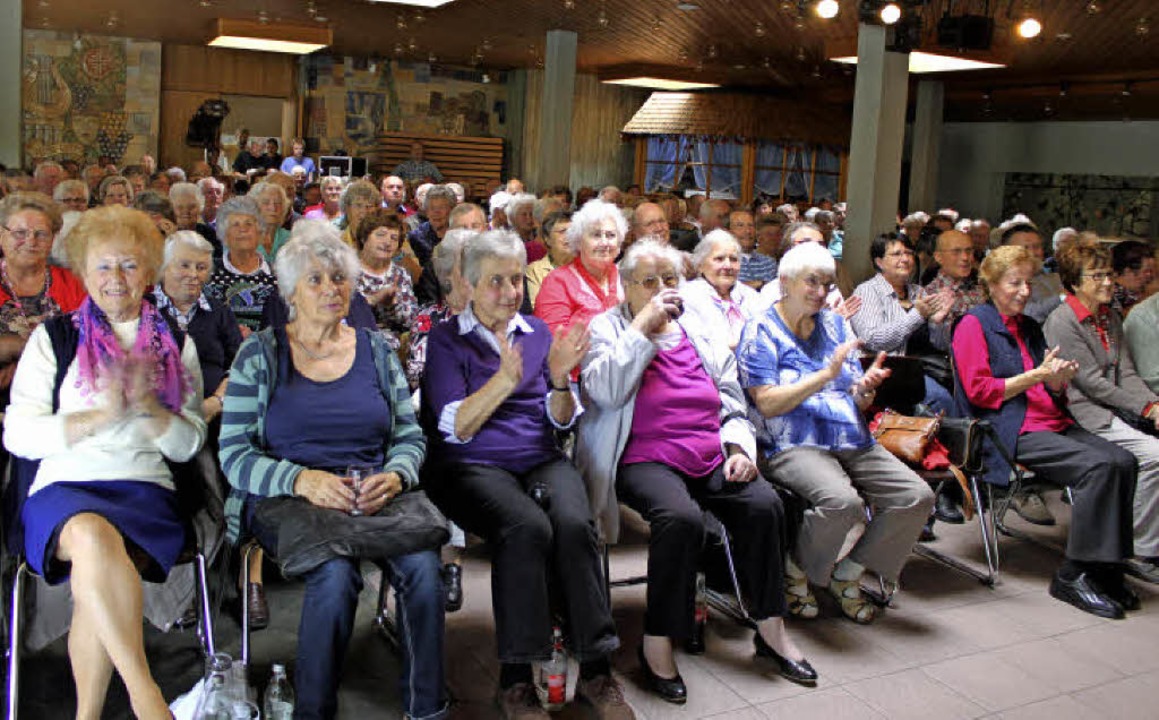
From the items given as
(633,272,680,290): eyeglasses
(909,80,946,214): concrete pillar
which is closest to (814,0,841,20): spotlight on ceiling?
(633,272,680,290): eyeglasses

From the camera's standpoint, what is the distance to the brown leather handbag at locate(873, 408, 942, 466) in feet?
13.8

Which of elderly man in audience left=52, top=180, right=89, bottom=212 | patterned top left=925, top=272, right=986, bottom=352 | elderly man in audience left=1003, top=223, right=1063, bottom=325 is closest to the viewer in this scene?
patterned top left=925, top=272, right=986, bottom=352

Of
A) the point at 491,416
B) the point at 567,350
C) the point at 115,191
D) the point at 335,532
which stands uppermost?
the point at 115,191

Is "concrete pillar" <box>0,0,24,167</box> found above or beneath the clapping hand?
above

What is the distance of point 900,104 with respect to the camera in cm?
1010

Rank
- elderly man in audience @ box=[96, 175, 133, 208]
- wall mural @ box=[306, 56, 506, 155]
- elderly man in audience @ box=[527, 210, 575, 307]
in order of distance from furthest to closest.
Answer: wall mural @ box=[306, 56, 506, 155]
elderly man in audience @ box=[96, 175, 133, 208]
elderly man in audience @ box=[527, 210, 575, 307]

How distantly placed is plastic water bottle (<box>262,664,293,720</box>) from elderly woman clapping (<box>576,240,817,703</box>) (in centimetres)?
108

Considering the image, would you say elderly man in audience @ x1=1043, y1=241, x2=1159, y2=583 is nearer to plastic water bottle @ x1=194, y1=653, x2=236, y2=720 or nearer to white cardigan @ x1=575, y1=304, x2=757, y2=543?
white cardigan @ x1=575, y1=304, x2=757, y2=543

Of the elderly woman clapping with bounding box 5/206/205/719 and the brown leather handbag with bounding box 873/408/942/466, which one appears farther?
the brown leather handbag with bounding box 873/408/942/466

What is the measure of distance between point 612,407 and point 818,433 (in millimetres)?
924

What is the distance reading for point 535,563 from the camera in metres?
3.04

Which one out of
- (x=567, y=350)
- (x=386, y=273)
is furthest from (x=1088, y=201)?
(x=567, y=350)

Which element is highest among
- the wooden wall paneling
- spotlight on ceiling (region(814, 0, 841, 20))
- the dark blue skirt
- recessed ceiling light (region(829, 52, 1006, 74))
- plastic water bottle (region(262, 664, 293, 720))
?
the wooden wall paneling

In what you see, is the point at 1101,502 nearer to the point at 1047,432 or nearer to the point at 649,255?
the point at 1047,432
